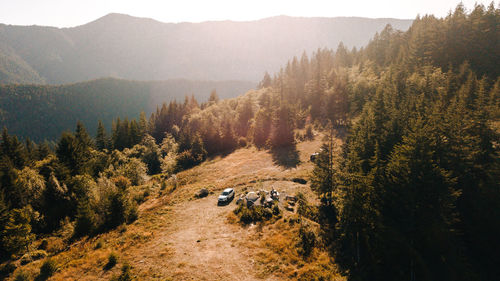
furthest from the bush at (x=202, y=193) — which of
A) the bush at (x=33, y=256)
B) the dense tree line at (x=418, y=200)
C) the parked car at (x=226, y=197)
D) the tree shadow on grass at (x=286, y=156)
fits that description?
the bush at (x=33, y=256)

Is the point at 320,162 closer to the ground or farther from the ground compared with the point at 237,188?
farther from the ground

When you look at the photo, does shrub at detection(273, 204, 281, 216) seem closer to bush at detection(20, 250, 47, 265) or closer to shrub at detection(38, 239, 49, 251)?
bush at detection(20, 250, 47, 265)

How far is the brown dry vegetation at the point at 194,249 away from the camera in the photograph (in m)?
24.3

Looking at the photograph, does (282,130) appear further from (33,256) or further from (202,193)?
(33,256)

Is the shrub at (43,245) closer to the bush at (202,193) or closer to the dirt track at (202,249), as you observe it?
the dirt track at (202,249)

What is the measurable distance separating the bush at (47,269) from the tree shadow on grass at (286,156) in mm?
46776

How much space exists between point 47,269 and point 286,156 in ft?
177

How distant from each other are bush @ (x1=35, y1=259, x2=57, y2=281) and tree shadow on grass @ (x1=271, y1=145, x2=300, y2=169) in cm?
4678

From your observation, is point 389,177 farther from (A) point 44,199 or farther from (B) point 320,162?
(A) point 44,199

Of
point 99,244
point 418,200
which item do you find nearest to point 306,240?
point 418,200

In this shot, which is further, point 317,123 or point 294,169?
point 317,123

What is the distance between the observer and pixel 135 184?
199 feet

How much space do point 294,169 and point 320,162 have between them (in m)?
18.9

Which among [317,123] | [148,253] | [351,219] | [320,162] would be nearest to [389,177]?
[351,219]
